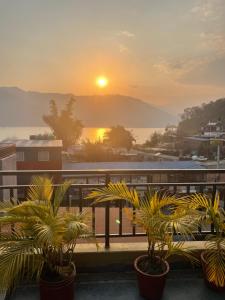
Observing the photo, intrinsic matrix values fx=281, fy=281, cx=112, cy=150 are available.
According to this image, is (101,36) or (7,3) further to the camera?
(101,36)

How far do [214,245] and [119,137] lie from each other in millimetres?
39125

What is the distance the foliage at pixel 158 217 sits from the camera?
2.12 m

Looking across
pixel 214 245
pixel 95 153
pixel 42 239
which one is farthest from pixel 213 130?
pixel 42 239

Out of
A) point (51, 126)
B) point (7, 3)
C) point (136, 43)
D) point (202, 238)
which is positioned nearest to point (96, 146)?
point (51, 126)

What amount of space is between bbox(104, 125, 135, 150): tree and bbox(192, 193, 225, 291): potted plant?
1486 inches

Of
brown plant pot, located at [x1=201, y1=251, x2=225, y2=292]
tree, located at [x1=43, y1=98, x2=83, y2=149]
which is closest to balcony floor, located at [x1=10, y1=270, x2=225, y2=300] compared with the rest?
brown plant pot, located at [x1=201, y1=251, x2=225, y2=292]

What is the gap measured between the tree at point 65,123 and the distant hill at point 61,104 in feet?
5.09

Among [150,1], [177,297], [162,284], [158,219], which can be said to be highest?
[150,1]

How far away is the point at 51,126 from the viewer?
4109 cm

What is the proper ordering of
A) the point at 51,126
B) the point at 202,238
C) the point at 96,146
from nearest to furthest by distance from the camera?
the point at 202,238 → the point at 96,146 → the point at 51,126

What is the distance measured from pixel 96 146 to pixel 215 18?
2570 centimetres

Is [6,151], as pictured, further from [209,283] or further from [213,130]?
[213,130]

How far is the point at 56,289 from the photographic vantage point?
6.91ft

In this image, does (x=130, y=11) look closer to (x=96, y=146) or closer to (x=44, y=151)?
(x=44, y=151)
